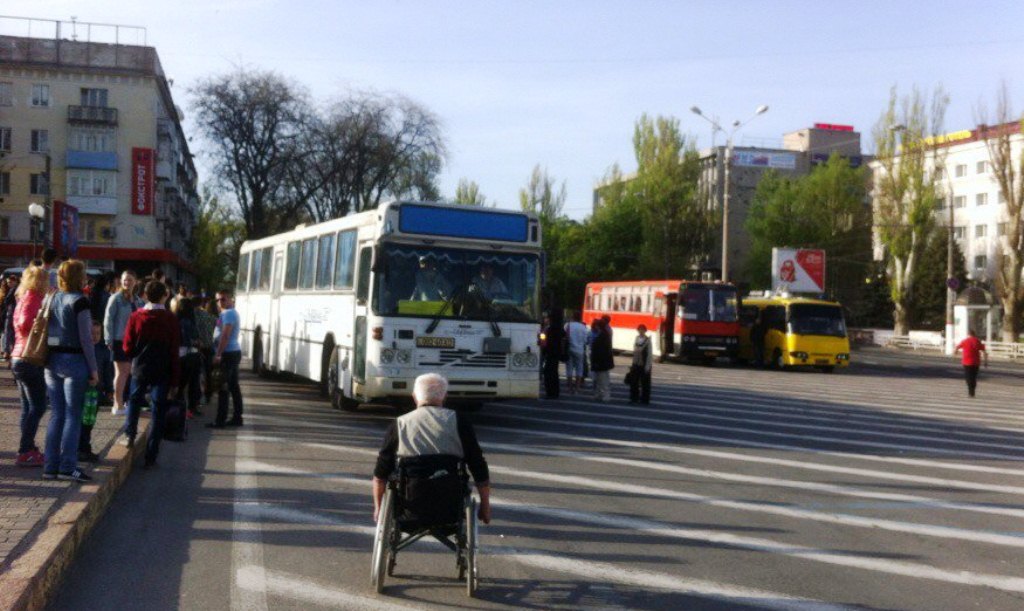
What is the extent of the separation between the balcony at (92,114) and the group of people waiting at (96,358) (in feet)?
180

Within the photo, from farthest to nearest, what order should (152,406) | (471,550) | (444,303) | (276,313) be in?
(276,313) → (444,303) → (152,406) → (471,550)

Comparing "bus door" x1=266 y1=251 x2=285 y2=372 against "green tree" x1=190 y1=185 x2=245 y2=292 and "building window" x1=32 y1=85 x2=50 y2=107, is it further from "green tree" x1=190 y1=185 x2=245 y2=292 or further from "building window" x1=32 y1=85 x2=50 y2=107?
"green tree" x1=190 y1=185 x2=245 y2=292

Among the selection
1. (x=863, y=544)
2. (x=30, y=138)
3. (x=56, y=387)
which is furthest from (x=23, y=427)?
(x=30, y=138)

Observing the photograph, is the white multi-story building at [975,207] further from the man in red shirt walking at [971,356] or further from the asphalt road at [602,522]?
the asphalt road at [602,522]

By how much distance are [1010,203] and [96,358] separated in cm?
5538

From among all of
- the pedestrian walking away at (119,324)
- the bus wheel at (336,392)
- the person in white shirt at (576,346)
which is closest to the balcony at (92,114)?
the person in white shirt at (576,346)

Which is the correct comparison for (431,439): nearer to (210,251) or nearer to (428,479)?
(428,479)

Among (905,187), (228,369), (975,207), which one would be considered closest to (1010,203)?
(905,187)

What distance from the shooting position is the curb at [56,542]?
6074 millimetres

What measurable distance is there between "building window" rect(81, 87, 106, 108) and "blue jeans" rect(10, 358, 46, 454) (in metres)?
62.7

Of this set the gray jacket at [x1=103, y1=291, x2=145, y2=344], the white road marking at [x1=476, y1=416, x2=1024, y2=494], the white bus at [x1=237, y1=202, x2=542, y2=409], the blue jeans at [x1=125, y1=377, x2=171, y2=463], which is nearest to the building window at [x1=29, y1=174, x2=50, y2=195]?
the white bus at [x1=237, y1=202, x2=542, y2=409]

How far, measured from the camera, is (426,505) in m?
6.78

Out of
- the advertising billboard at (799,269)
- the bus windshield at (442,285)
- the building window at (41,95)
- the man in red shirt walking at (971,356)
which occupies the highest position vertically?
the building window at (41,95)

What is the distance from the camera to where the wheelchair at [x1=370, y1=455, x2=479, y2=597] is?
6.77 meters
